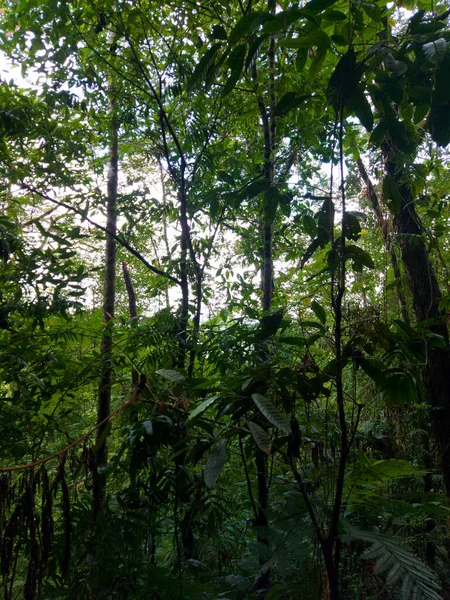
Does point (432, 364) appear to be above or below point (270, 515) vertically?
above

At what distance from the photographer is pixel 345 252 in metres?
1.05

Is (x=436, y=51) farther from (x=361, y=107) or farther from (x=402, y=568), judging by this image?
(x=402, y=568)

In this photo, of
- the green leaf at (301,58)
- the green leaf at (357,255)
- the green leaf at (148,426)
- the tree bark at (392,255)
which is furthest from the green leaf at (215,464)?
the tree bark at (392,255)

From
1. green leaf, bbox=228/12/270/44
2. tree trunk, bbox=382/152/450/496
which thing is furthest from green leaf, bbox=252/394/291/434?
tree trunk, bbox=382/152/450/496

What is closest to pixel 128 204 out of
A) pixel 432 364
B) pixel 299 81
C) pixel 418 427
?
pixel 299 81

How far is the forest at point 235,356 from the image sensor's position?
38.3 inches

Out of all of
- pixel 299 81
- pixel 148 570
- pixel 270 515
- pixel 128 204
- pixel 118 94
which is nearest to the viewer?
pixel 270 515

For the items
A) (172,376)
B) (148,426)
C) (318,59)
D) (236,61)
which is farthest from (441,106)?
(148,426)

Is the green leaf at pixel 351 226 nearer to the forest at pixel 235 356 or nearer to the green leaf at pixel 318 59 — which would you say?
the forest at pixel 235 356

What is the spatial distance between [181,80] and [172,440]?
1.87 metres

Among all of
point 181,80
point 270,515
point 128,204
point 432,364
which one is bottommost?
point 270,515

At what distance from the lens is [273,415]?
0.86m

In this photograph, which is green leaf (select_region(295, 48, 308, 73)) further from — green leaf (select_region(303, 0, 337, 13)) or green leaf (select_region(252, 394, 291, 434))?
green leaf (select_region(252, 394, 291, 434))

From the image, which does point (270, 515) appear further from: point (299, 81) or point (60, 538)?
point (299, 81)
